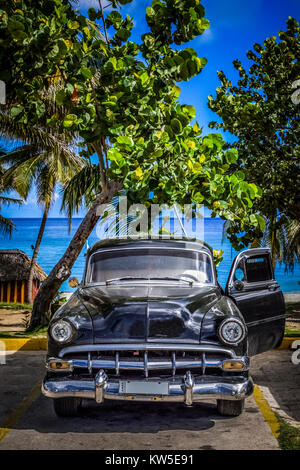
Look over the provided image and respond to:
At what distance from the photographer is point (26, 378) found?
20.0ft

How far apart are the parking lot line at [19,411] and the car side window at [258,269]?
2.75m

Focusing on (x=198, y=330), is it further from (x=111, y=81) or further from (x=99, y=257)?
(x=111, y=81)

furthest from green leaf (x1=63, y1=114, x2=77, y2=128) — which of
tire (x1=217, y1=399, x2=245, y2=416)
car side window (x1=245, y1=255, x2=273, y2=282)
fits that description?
tire (x1=217, y1=399, x2=245, y2=416)

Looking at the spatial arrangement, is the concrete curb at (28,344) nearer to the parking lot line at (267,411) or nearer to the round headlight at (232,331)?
the parking lot line at (267,411)

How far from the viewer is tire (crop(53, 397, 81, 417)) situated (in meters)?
4.48

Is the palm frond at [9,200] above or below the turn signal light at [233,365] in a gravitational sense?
above

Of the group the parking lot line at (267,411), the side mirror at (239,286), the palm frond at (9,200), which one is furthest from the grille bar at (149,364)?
the palm frond at (9,200)

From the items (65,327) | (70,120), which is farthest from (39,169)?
(65,327)

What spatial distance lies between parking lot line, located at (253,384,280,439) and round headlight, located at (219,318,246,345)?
0.83 metres

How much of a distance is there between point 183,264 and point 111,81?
2734 mm

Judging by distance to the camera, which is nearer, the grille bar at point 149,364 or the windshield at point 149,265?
the grille bar at point 149,364

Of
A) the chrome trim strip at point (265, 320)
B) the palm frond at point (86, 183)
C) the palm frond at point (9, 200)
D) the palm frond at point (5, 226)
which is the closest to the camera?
the chrome trim strip at point (265, 320)

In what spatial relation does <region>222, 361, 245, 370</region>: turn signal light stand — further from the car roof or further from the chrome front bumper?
the car roof

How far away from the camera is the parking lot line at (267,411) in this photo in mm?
4305
